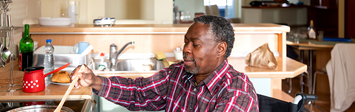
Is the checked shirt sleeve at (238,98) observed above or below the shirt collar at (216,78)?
below

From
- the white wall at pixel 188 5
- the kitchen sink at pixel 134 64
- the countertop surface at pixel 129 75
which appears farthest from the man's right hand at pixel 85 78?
the white wall at pixel 188 5

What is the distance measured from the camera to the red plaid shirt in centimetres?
106

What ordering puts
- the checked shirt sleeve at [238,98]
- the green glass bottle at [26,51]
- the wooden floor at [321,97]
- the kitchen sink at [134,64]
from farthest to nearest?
the wooden floor at [321,97], the kitchen sink at [134,64], the green glass bottle at [26,51], the checked shirt sleeve at [238,98]

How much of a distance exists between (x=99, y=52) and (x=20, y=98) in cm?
112

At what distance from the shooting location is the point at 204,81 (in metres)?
1.15

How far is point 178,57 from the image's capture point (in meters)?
2.39

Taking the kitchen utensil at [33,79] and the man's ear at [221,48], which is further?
the kitchen utensil at [33,79]

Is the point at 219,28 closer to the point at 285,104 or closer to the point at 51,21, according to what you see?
the point at 285,104

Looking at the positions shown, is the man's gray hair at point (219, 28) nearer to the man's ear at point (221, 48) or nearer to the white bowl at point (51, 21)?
the man's ear at point (221, 48)

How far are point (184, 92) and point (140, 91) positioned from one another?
0.21m

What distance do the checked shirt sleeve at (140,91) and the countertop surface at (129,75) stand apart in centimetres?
26

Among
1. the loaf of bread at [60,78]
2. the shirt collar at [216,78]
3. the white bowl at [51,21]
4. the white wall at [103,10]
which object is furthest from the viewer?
the white wall at [103,10]

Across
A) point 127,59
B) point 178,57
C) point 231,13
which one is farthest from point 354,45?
point 231,13

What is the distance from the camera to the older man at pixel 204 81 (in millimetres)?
1073
